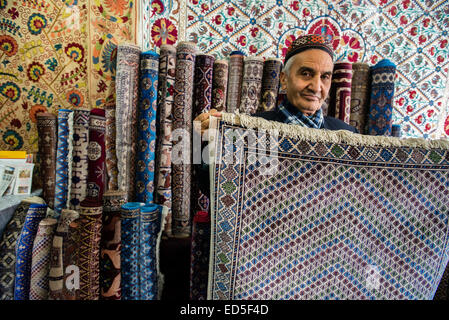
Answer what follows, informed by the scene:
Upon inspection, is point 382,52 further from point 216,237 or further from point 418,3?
point 216,237

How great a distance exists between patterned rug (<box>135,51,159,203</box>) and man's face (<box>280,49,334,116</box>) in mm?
700

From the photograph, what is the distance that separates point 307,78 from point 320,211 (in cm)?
55

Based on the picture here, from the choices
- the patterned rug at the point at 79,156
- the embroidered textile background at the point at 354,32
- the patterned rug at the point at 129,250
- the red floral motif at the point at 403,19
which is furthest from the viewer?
the red floral motif at the point at 403,19

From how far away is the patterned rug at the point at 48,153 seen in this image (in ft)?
3.72

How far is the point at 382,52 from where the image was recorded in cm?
153

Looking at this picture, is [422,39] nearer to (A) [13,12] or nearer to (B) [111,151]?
(B) [111,151]

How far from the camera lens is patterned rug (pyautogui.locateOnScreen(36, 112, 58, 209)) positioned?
3.72 ft

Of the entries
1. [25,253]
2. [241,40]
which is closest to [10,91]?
[25,253]

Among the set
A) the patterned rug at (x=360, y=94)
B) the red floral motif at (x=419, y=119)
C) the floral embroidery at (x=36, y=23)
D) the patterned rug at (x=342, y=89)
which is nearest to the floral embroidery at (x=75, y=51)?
the floral embroidery at (x=36, y=23)

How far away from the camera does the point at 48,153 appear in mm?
1136

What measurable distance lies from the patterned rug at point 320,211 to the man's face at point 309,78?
29 centimetres

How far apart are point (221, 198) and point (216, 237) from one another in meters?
0.13

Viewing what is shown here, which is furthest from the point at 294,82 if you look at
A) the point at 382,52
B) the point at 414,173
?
the point at 382,52

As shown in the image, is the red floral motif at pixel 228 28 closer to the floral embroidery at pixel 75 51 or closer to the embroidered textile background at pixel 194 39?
the embroidered textile background at pixel 194 39
